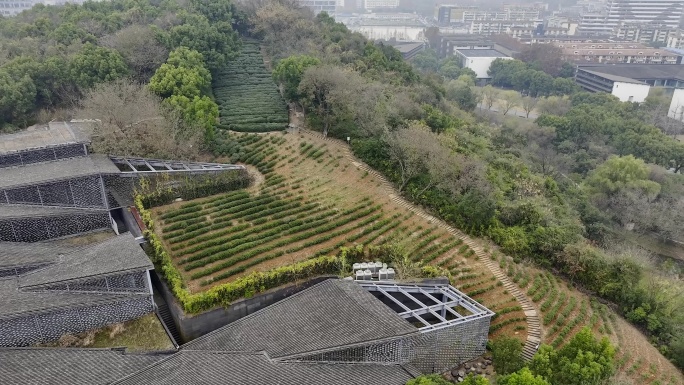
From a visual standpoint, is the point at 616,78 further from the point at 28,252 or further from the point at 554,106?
the point at 28,252

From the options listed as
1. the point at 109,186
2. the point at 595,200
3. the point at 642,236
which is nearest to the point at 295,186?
the point at 109,186

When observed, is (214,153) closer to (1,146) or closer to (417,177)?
(1,146)

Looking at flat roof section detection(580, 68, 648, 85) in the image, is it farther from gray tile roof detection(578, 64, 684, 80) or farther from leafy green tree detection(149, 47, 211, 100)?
leafy green tree detection(149, 47, 211, 100)

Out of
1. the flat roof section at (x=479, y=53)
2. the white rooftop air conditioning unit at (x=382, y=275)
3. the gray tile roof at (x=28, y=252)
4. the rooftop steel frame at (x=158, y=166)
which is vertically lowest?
the white rooftop air conditioning unit at (x=382, y=275)

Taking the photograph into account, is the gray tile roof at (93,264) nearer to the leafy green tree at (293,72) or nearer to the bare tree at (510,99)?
the leafy green tree at (293,72)

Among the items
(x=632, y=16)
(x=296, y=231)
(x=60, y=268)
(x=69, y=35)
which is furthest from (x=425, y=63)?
(x=60, y=268)

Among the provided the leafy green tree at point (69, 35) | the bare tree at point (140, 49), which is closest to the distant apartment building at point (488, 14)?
the bare tree at point (140, 49)
